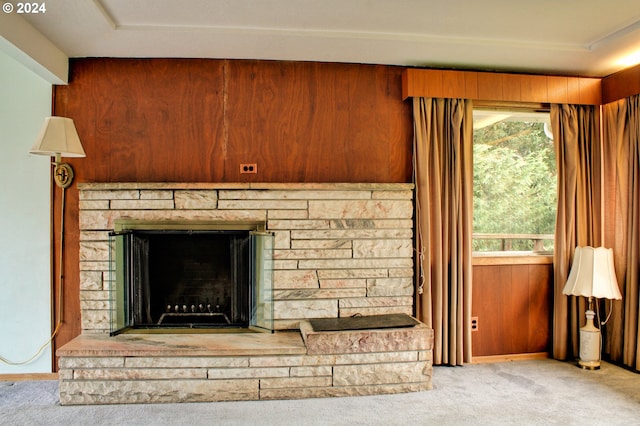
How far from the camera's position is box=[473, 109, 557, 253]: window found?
3400 mm

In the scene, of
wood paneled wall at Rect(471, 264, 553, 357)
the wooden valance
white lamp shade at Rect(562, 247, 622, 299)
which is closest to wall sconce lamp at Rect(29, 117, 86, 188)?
the wooden valance

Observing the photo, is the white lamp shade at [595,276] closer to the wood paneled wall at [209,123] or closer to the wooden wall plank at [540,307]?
the wooden wall plank at [540,307]

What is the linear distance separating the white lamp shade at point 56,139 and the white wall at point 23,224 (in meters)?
0.45

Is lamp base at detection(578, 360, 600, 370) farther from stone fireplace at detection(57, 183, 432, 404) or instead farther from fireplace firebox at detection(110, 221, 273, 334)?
fireplace firebox at detection(110, 221, 273, 334)

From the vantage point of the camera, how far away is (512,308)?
3.37 metres

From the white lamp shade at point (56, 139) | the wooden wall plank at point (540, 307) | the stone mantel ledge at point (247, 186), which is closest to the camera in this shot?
the white lamp shade at point (56, 139)

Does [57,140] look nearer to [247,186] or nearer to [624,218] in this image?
[247,186]

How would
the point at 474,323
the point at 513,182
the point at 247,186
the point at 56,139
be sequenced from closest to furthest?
the point at 56,139
the point at 247,186
the point at 474,323
the point at 513,182

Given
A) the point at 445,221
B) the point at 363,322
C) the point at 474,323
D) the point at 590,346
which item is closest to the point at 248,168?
the point at 363,322

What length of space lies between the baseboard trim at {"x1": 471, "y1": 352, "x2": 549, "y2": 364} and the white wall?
3014mm

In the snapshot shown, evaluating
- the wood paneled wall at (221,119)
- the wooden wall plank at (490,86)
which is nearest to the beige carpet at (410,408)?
the wood paneled wall at (221,119)

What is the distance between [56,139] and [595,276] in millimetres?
3601

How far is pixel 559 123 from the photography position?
3.37 metres

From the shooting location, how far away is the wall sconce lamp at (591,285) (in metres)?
3.07
